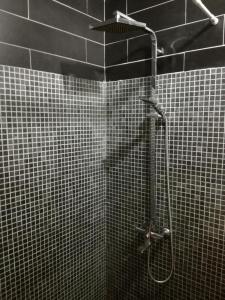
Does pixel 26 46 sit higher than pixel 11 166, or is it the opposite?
pixel 26 46

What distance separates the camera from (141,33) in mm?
1362

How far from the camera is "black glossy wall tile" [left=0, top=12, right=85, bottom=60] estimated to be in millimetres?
1034

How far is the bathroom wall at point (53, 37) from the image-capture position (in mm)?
1047

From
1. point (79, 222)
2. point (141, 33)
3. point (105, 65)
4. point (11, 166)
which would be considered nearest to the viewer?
point (11, 166)

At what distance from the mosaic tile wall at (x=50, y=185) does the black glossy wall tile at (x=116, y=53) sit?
0.24 m

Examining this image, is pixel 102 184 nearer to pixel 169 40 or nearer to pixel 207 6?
pixel 169 40

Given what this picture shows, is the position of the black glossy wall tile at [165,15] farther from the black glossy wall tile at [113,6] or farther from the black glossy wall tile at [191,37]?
the black glossy wall tile at [113,6]

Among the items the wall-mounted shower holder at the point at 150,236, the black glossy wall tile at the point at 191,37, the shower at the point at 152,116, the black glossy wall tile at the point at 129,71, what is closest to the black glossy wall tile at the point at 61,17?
the black glossy wall tile at the point at 129,71

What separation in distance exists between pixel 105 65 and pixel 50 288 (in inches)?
61.3

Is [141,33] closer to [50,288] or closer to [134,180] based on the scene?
[134,180]

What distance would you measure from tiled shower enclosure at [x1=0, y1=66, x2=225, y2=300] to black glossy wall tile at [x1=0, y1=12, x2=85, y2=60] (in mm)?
148

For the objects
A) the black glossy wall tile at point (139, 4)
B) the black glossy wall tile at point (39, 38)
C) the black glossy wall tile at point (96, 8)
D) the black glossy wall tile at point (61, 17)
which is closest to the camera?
the black glossy wall tile at point (39, 38)

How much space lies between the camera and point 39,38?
1158mm

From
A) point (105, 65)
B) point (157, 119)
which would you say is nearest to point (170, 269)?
point (157, 119)
